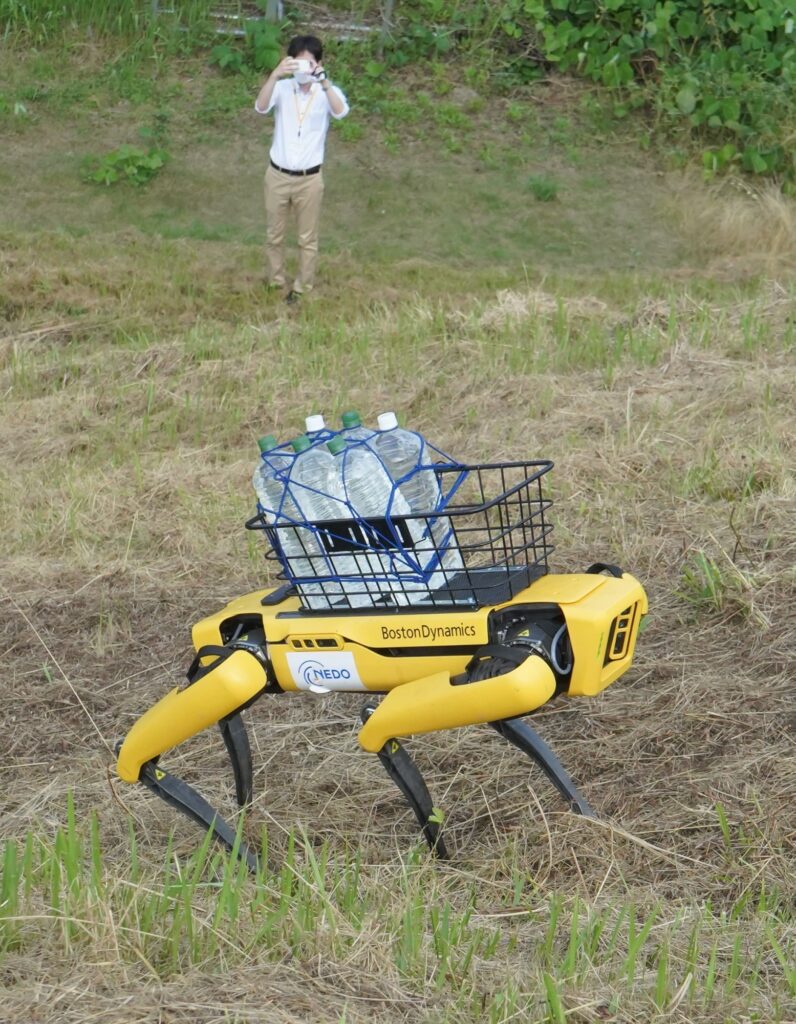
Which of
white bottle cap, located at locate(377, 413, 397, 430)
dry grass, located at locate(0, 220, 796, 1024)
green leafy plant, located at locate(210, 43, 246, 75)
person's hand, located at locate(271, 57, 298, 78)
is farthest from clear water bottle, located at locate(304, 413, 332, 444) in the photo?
green leafy plant, located at locate(210, 43, 246, 75)

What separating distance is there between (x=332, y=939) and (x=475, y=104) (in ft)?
38.1

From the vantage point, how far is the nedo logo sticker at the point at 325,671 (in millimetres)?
3143

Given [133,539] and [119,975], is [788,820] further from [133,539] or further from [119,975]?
[133,539]

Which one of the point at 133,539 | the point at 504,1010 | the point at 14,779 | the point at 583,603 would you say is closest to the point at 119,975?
the point at 504,1010

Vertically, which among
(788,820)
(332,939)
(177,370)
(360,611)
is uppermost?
(360,611)

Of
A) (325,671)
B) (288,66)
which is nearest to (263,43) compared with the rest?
(288,66)

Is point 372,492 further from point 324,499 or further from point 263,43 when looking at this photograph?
point 263,43

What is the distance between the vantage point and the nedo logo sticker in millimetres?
3143

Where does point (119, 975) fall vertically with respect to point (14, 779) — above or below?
above

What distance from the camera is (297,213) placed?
390 inches

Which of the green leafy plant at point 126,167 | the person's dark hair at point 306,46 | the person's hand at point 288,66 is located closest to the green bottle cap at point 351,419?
the person's hand at point 288,66

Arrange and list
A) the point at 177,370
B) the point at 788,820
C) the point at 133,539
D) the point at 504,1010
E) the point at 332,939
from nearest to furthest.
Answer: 1. the point at 504,1010
2. the point at 332,939
3. the point at 788,820
4. the point at 133,539
5. the point at 177,370

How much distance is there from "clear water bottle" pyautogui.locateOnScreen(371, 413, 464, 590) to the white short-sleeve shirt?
6523 mm

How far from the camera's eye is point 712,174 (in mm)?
12305
